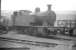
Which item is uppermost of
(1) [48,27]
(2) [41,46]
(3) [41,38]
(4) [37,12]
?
(4) [37,12]

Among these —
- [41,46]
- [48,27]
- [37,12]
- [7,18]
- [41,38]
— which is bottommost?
[41,46]

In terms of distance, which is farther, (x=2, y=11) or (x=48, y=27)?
(x=2, y=11)

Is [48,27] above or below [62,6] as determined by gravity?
below

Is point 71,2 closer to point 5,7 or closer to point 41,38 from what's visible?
point 41,38

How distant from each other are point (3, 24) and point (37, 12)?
84cm

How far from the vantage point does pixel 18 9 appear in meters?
2.02

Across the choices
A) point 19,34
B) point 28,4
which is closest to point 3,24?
point 19,34

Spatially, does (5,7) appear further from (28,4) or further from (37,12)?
(37,12)

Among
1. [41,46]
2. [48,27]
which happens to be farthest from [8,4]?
[41,46]

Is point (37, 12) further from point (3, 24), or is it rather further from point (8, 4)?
point (3, 24)

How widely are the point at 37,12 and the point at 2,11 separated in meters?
0.83

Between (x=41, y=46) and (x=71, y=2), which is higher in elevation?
(x=71, y=2)

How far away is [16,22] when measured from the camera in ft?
6.48

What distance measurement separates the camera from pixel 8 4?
2.04 meters
